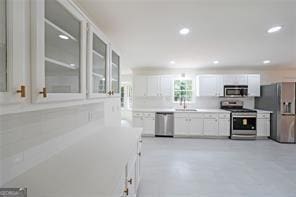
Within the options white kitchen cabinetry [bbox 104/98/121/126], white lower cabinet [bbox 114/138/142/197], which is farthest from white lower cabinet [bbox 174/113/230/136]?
white lower cabinet [bbox 114/138/142/197]

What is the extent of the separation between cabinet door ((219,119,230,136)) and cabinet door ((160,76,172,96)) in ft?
6.50

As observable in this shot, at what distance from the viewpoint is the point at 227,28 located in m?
3.62

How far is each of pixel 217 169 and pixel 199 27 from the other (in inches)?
102

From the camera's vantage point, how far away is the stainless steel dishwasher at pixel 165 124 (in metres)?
6.72

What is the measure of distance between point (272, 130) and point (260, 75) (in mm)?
1983

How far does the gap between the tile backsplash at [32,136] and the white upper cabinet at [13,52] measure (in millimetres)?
492

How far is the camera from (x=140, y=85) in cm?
729

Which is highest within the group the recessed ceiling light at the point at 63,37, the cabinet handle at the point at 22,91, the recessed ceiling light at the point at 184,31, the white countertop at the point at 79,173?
the recessed ceiling light at the point at 184,31

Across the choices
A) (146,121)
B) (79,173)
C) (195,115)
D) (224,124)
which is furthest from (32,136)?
(224,124)

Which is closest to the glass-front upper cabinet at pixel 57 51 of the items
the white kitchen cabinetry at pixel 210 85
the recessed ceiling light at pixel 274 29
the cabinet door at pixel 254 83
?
the recessed ceiling light at pixel 274 29

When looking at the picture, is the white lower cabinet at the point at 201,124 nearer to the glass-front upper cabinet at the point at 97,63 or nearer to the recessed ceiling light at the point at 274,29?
the recessed ceiling light at the point at 274,29

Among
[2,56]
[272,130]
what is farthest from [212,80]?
[2,56]

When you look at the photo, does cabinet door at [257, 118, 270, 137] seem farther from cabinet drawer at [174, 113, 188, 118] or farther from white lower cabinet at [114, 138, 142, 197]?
white lower cabinet at [114, 138, 142, 197]

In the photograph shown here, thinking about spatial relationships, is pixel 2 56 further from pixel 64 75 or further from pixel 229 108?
pixel 229 108
